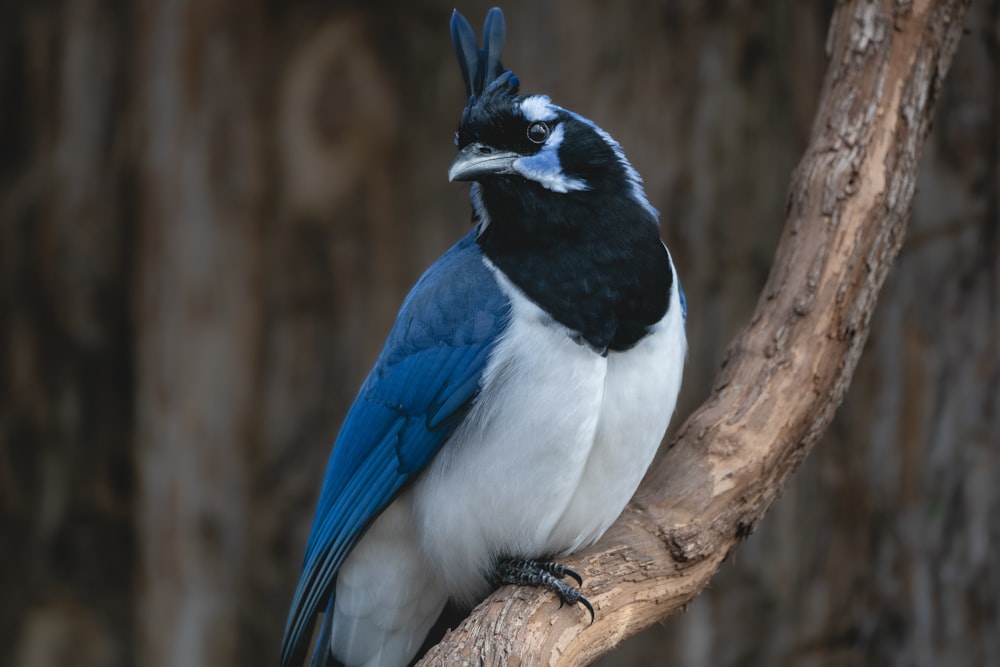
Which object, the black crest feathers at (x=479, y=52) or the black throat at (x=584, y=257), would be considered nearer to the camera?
the black throat at (x=584, y=257)

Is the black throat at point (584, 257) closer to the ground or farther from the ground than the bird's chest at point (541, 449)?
farther from the ground

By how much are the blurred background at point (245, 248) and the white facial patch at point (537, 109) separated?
1840 mm

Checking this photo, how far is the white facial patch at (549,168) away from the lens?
304 centimetres

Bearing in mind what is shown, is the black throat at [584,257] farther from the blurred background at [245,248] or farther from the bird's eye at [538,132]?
the blurred background at [245,248]

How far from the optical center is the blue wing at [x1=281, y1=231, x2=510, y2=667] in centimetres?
307

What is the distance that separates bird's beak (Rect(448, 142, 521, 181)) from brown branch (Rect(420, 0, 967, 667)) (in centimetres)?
80

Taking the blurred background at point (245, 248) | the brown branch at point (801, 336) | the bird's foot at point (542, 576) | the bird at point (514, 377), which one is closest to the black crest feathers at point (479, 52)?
the bird at point (514, 377)

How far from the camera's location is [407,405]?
3152mm

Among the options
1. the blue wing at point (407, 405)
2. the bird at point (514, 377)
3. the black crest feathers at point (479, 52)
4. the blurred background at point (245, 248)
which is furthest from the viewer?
the blurred background at point (245, 248)

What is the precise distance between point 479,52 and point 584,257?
0.65m

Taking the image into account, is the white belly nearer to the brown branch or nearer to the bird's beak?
the brown branch

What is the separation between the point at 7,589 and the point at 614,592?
3.60 metres

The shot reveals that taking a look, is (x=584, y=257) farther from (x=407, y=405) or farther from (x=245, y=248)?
(x=245, y=248)

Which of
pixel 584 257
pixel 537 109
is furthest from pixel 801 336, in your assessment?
pixel 537 109
